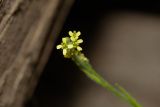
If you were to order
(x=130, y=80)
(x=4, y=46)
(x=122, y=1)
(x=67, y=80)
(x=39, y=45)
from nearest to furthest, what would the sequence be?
(x=4, y=46)
(x=39, y=45)
(x=67, y=80)
(x=130, y=80)
(x=122, y=1)

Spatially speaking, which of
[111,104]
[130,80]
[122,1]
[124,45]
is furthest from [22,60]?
[122,1]

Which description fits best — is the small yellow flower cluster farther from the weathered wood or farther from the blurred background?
the blurred background

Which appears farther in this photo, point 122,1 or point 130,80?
point 122,1

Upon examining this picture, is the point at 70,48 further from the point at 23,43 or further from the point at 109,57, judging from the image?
the point at 109,57

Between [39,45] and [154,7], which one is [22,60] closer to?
[39,45]

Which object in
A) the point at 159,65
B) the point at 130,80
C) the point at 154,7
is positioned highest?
the point at 154,7

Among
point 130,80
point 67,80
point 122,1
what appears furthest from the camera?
point 122,1

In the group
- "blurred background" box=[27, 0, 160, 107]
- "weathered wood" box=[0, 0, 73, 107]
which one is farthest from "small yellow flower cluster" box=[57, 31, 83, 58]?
"blurred background" box=[27, 0, 160, 107]
